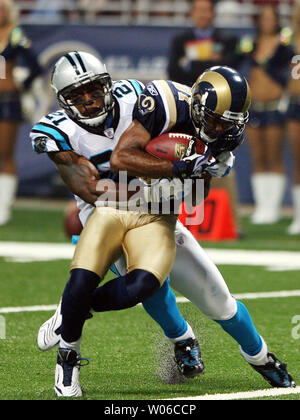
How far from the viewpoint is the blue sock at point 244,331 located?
477 cm

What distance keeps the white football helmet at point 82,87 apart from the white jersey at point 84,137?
85mm

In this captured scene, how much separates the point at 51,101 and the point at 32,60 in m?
2.16

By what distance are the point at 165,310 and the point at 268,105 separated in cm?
645

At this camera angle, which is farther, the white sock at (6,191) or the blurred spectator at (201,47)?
the white sock at (6,191)

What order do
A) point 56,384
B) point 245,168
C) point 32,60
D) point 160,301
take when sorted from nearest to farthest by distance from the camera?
point 56,384, point 160,301, point 32,60, point 245,168

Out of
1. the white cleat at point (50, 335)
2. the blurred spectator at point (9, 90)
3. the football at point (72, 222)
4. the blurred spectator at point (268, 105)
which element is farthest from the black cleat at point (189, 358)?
the blurred spectator at point (268, 105)

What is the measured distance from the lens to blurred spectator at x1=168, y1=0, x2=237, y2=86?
1068cm

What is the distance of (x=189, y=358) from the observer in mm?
4992

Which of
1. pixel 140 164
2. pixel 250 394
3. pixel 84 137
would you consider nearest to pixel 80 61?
pixel 84 137

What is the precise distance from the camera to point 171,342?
514 centimetres

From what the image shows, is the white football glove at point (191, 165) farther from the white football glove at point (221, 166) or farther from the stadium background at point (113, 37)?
the stadium background at point (113, 37)

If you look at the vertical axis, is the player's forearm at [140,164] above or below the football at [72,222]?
above
